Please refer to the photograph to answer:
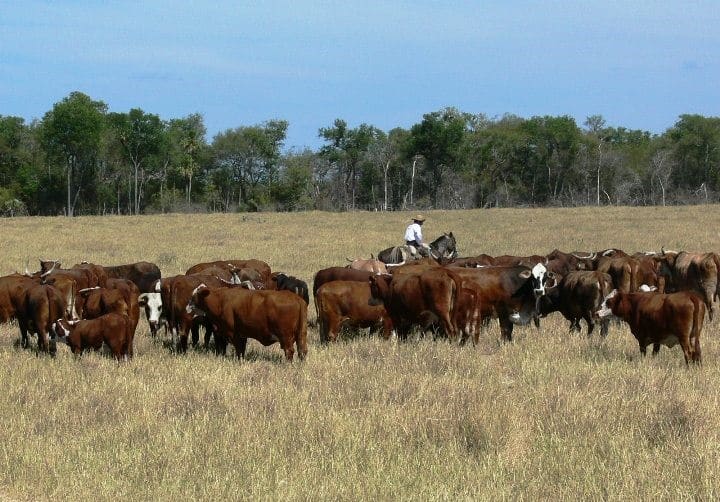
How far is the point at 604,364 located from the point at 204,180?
79.5 m

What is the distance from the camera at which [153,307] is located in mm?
14133

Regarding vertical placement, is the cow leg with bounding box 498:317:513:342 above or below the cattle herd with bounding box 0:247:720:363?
below

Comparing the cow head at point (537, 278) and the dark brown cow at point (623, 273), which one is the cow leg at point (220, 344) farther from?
the dark brown cow at point (623, 273)

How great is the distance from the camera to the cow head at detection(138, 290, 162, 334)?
14.1m

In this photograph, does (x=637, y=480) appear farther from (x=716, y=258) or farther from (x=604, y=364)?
(x=716, y=258)

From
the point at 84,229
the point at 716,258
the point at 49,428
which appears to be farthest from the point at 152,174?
the point at 49,428

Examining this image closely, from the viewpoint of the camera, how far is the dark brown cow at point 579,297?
14.2m

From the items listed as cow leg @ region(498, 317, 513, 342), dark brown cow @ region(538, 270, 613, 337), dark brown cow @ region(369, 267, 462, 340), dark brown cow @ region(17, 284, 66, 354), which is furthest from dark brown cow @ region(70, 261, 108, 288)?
dark brown cow @ region(538, 270, 613, 337)

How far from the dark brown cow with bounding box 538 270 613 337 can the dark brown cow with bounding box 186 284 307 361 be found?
451cm

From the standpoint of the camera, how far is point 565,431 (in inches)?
320

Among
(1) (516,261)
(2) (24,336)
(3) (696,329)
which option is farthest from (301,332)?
(1) (516,261)

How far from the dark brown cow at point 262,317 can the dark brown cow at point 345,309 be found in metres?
1.53

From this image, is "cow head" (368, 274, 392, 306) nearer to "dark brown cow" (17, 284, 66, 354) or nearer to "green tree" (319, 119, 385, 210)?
"dark brown cow" (17, 284, 66, 354)

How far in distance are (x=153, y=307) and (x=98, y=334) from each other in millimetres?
2076
